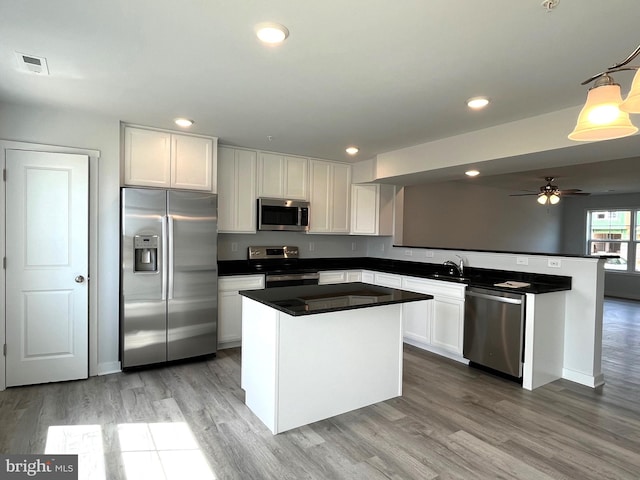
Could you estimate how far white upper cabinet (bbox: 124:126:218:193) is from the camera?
12.0 ft

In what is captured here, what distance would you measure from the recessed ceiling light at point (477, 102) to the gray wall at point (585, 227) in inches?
313

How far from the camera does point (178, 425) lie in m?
2.57

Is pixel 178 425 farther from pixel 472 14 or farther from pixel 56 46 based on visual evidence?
pixel 472 14

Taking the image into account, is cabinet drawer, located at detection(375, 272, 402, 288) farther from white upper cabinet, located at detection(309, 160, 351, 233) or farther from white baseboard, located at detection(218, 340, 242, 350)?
white baseboard, located at detection(218, 340, 242, 350)

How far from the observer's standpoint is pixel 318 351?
264 centimetres

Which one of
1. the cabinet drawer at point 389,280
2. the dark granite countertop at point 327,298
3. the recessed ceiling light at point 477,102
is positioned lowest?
the cabinet drawer at point 389,280

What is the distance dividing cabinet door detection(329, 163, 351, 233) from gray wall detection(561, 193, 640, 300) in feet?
23.2

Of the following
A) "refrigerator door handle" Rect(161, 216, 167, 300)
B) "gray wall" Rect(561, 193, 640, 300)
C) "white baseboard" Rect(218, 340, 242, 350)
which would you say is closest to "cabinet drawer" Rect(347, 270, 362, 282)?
"white baseboard" Rect(218, 340, 242, 350)

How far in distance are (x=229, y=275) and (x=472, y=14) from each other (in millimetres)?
3367

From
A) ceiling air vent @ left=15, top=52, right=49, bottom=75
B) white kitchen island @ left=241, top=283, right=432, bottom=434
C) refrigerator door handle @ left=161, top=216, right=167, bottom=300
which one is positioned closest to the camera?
ceiling air vent @ left=15, top=52, right=49, bottom=75

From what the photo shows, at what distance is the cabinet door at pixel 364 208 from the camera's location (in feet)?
18.1

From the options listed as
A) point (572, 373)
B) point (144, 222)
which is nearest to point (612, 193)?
point (572, 373)

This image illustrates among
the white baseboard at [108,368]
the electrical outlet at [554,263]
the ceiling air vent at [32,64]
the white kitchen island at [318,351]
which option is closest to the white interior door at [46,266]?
the white baseboard at [108,368]

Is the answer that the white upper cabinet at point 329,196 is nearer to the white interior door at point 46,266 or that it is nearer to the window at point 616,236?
the white interior door at point 46,266
